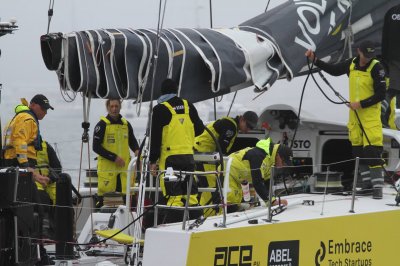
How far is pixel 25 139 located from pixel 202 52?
5.49 ft

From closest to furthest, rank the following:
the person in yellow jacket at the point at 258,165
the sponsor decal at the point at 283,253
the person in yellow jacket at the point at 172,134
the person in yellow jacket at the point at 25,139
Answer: the sponsor decal at the point at 283,253
the person in yellow jacket at the point at 172,134
the person in yellow jacket at the point at 258,165
the person in yellow jacket at the point at 25,139

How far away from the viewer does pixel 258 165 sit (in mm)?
7543

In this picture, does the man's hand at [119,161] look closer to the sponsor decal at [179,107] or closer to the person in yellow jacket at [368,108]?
the sponsor decal at [179,107]

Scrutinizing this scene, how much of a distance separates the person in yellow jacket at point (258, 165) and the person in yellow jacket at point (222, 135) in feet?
0.51

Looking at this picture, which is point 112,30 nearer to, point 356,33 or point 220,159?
point 220,159

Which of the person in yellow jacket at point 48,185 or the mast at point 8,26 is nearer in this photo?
the mast at point 8,26

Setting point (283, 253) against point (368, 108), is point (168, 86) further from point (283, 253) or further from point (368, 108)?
point (368, 108)

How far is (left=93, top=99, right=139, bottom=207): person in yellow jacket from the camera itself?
28.6ft

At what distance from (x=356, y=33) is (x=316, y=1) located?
20.4 inches

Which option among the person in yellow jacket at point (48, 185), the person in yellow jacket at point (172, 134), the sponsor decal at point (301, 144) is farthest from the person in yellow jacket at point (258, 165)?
the person in yellow jacket at point (48, 185)

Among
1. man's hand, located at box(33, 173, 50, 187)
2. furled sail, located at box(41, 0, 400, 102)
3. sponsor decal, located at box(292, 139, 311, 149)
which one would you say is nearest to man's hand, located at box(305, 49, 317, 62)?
furled sail, located at box(41, 0, 400, 102)

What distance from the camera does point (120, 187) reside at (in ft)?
29.0

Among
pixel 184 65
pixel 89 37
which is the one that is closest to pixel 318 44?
pixel 184 65

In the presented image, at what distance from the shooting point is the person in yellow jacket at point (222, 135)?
798 centimetres
